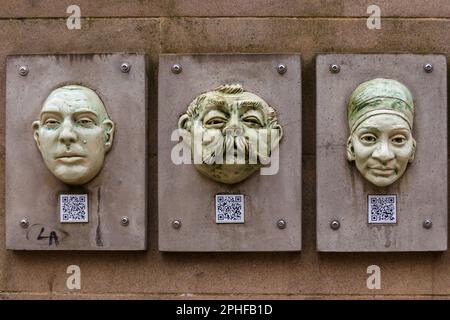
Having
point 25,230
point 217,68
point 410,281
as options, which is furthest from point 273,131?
point 25,230

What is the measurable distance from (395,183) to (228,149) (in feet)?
2.92

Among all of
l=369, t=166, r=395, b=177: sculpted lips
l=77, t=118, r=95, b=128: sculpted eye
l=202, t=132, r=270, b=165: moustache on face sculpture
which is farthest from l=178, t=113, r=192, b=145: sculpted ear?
l=369, t=166, r=395, b=177: sculpted lips

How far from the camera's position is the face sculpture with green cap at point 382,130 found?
→ 14.5 ft

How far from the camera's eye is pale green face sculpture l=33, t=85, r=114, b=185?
4.48 metres

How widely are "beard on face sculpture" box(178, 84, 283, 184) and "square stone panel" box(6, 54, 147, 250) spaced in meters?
0.32

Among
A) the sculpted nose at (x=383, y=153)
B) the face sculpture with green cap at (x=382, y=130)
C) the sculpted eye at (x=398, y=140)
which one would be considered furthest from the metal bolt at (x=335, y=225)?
the sculpted eye at (x=398, y=140)

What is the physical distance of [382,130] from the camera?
4.42 meters

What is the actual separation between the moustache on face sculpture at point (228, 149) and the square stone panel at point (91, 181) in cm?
38

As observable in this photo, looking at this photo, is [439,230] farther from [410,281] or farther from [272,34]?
[272,34]

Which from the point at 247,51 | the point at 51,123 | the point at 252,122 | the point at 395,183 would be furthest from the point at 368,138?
the point at 51,123

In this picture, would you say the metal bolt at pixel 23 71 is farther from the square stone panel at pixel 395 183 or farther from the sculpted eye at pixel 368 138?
the sculpted eye at pixel 368 138

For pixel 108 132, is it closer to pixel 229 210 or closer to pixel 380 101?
pixel 229 210

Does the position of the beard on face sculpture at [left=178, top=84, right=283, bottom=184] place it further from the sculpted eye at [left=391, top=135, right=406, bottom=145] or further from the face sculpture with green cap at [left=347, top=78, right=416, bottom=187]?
the sculpted eye at [left=391, top=135, right=406, bottom=145]

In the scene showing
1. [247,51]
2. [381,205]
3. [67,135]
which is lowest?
[381,205]
